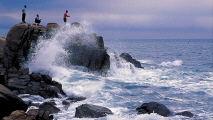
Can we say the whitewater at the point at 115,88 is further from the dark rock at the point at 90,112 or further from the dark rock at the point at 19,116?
the dark rock at the point at 19,116

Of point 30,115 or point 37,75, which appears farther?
point 37,75

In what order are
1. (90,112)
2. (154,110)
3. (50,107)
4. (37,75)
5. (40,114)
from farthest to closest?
1. (37,75)
2. (50,107)
3. (154,110)
4. (90,112)
5. (40,114)

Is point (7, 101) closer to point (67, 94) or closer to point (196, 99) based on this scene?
point (67, 94)

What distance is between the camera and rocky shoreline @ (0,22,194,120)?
10.1 metres

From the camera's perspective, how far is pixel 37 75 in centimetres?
1543

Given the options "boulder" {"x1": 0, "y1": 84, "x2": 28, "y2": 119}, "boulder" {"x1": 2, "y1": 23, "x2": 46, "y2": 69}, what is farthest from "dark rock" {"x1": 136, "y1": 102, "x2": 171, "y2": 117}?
"boulder" {"x1": 2, "y1": 23, "x2": 46, "y2": 69}

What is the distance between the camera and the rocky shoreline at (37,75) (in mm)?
10062

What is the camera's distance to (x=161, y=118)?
413 inches

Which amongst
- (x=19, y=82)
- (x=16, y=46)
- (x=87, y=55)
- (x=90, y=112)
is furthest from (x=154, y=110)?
(x=16, y=46)

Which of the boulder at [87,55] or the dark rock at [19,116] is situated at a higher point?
the boulder at [87,55]

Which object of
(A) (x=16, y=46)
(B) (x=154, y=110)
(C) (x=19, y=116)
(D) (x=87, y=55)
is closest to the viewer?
(C) (x=19, y=116)

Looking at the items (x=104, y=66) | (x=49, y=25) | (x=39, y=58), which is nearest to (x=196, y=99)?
(x=104, y=66)

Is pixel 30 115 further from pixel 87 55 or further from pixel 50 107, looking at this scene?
pixel 87 55

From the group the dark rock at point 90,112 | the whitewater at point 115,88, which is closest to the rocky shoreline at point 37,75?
the dark rock at point 90,112
